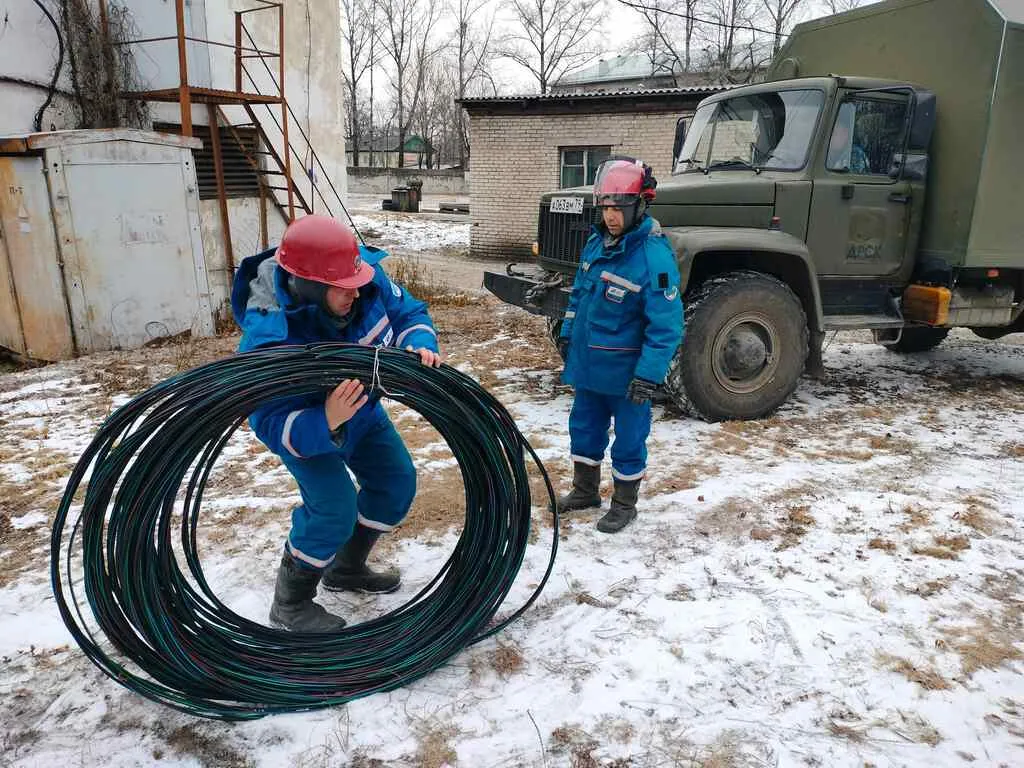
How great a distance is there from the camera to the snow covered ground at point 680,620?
2.23 meters

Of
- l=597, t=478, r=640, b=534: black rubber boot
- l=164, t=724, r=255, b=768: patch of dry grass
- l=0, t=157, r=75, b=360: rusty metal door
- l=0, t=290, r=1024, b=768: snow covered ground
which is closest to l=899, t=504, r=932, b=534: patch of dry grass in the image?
l=0, t=290, r=1024, b=768: snow covered ground

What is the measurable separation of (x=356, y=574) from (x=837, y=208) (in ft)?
14.8

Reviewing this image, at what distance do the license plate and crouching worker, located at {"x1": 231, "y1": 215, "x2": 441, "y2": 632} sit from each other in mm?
3294

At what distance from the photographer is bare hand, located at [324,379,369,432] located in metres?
2.27

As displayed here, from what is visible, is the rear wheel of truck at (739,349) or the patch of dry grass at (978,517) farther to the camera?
the rear wheel of truck at (739,349)

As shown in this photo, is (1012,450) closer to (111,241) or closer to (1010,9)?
(1010,9)

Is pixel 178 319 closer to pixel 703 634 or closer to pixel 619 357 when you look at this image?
pixel 619 357

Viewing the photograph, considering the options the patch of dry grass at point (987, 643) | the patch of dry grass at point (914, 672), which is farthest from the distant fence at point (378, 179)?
the patch of dry grass at point (914, 672)

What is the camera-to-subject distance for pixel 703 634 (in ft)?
9.07

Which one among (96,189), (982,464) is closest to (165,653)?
(982,464)

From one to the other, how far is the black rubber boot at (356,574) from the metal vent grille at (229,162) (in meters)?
7.12

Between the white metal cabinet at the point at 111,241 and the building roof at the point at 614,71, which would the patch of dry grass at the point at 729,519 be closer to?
the white metal cabinet at the point at 111,241

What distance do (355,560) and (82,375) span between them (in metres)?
4.56

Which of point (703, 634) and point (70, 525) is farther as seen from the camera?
point (70, 525)
